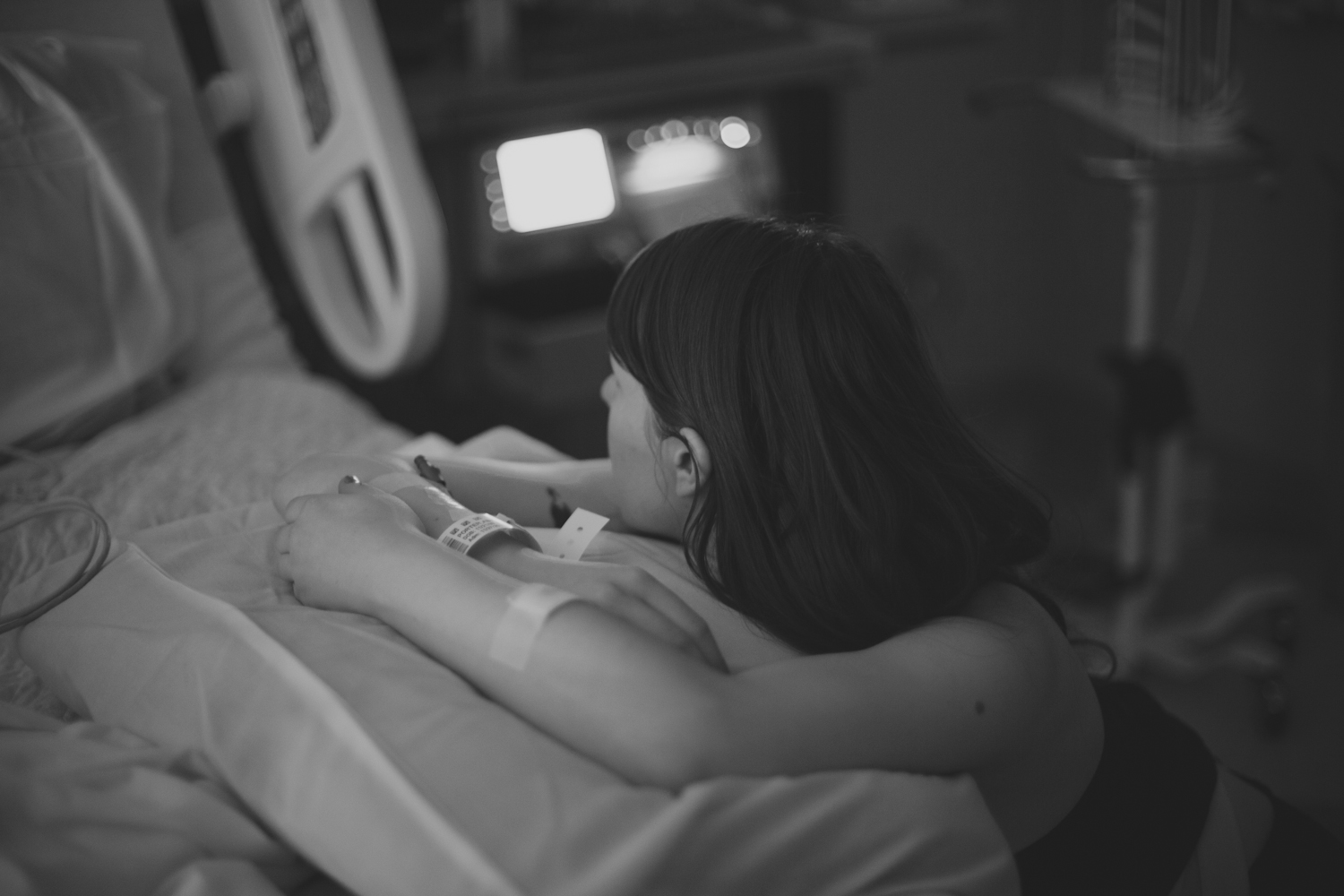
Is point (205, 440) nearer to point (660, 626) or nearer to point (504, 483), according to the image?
point (504, 483)

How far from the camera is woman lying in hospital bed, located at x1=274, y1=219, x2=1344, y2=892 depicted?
80 cm

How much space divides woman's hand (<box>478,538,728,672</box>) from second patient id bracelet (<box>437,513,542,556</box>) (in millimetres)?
23

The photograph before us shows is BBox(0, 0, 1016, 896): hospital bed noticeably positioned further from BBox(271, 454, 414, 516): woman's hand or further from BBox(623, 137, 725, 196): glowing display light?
BBox(623, 137, 725, 196): glowing display light

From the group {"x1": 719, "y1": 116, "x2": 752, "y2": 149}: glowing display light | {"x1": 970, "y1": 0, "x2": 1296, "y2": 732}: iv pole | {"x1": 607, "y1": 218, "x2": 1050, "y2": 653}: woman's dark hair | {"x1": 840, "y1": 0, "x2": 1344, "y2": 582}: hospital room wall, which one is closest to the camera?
{"x1": 607, "y1": 218, "x2": 1050, "y2": 653}: woman's dark hair

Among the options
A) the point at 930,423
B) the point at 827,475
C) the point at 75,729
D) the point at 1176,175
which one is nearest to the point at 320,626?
the point at 75,729

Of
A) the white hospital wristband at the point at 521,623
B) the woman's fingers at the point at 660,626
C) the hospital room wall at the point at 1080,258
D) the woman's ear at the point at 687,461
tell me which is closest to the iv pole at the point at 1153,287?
the hospital room wall at the point at 1080,258

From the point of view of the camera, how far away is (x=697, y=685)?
2.46 feet

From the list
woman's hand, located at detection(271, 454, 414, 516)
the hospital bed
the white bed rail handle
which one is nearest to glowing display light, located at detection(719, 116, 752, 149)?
the white bed rail handle

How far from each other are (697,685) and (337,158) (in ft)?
3.78

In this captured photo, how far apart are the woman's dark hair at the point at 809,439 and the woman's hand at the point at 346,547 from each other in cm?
23

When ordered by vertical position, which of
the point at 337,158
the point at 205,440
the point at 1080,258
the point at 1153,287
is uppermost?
the point at 337,158

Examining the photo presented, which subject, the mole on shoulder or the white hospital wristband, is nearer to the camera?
the white hospital wristband

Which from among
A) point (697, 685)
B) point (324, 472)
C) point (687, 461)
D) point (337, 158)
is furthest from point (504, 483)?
point (337, 158)

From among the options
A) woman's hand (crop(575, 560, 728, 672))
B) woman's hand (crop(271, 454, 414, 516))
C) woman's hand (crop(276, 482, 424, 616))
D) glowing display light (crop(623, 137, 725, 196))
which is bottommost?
glowing display light (crop(623, 137, 725, 196))
